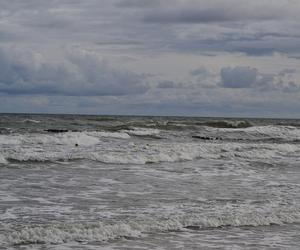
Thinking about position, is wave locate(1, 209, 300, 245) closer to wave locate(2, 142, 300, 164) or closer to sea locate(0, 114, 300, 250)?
sea locate(0, 114, 300, 250)

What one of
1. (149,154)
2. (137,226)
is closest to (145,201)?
(137,226)

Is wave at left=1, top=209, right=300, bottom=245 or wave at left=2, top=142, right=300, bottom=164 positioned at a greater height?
wave at left=2, top=142, right=300, bottom=164

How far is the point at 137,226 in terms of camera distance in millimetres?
8469

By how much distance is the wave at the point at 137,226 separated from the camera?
Answer: 302 inches

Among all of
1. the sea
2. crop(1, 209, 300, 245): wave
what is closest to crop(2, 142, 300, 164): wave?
the sea

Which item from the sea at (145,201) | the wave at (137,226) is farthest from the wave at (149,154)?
the wave at (137,226)

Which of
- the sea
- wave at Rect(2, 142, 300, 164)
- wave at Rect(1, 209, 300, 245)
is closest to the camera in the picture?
wave at Rect(1, 209, 300, 245)

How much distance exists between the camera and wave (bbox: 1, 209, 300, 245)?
7.68 meters

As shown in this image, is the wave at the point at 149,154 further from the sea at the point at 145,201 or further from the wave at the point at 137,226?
the wave at the point at 137,226

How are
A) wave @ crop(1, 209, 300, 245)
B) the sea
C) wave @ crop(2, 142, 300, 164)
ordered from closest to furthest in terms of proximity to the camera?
wave @ crop(1, 209, 300, 245), the sea, wave @ crop(2, 142, 300, 164)

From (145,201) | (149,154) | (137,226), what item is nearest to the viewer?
(137,226)

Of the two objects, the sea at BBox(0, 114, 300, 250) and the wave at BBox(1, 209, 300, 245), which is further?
the sea at BBox(0, 114, 300, 250)

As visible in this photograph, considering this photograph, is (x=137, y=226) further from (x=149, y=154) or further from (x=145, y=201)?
(x=149, y=154)

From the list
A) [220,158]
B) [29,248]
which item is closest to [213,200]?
[29,248]
